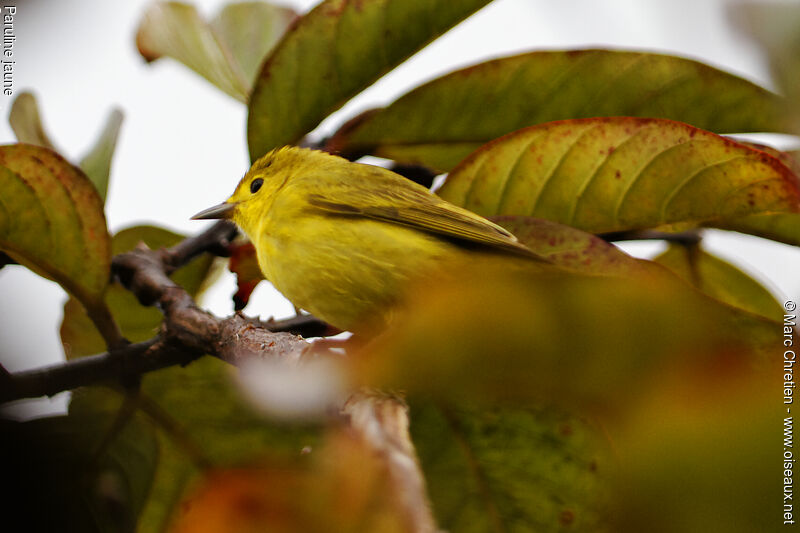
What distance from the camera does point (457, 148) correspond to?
1646 mm

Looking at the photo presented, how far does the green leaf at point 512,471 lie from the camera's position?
3.46ft

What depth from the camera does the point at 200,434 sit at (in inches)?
57.6

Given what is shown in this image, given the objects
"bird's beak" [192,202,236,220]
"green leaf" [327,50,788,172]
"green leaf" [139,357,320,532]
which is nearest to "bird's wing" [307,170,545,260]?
"green leaf" [327,50,788,172]

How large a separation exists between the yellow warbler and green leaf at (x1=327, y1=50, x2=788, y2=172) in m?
0.14

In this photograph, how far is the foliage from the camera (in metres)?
0.44

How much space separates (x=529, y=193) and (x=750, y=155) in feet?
1.26

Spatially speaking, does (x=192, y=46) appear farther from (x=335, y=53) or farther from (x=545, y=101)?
(x=545, y=101)

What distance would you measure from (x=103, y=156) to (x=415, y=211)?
2.32 ft

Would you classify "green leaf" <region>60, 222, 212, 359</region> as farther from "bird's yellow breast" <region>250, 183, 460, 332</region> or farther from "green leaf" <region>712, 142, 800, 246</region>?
"green leaf" <region>712, 142, 800, 246</region>

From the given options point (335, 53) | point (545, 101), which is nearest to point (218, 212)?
point (335, 53)

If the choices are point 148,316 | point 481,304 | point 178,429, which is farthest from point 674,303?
point 148,316

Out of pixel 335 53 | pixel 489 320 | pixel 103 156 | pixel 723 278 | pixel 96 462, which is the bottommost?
pixel 96 462

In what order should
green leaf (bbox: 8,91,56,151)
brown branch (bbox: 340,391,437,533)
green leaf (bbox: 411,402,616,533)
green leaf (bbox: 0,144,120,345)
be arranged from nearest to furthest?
brown branch (bbox: 340,391,437,533)
green leaf (bbox: 411,402,616,533)
green leaf (bbox: 0,144,120,345)
green leaf (bbox: 8,91,56,151)

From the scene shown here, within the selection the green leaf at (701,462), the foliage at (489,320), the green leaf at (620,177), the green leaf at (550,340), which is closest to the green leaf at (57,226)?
the foliage at (489,320)
